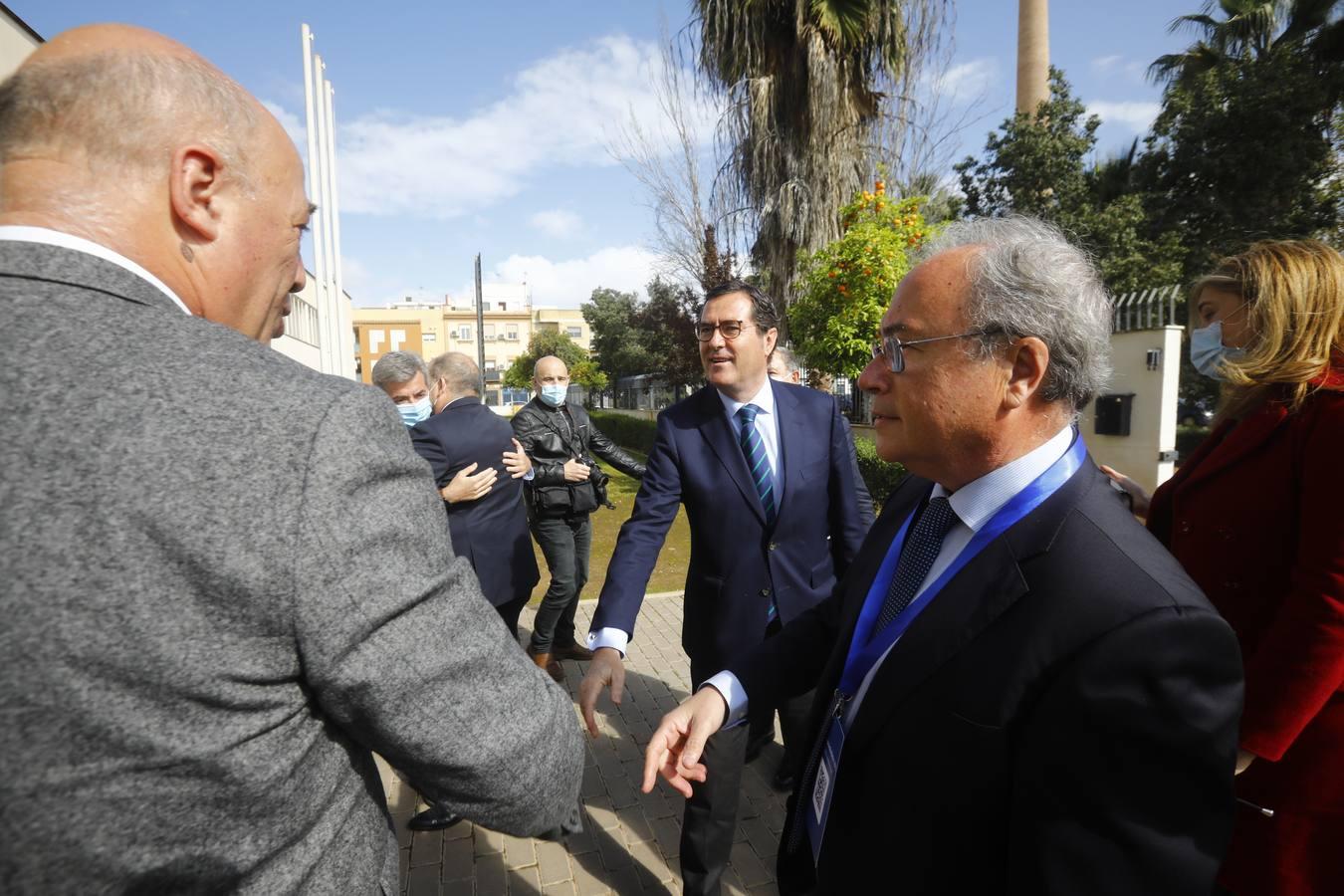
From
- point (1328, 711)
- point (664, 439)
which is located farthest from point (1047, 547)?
point (664, 439)

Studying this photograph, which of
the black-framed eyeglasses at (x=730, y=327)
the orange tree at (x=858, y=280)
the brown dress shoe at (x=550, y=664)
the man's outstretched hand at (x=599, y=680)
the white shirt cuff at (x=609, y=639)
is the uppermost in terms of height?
the orange tree at (x=858, y=280)

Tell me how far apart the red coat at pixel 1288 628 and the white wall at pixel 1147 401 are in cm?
785

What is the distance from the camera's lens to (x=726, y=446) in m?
2.85

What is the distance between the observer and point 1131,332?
31.6ft

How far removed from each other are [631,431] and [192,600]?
20.2 meters

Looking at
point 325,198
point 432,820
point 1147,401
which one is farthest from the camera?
point 325,198

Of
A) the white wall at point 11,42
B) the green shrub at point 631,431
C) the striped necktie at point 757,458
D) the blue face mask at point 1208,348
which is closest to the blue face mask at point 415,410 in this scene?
the striped necktie at point 757,458

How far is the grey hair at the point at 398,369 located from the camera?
432 cm

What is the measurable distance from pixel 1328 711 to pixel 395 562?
225cm

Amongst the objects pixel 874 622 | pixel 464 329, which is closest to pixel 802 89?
pixel 874 622

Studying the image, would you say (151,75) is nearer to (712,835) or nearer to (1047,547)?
(1047,547)

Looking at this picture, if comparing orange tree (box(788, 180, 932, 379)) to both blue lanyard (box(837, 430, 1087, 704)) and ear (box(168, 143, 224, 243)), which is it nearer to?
blue lanyard (box(837, 430, 1087, 704))

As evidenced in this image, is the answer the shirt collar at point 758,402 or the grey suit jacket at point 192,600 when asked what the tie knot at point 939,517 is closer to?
the grey suit jacket at point 192,600

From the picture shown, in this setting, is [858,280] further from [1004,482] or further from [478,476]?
[1004,482]
